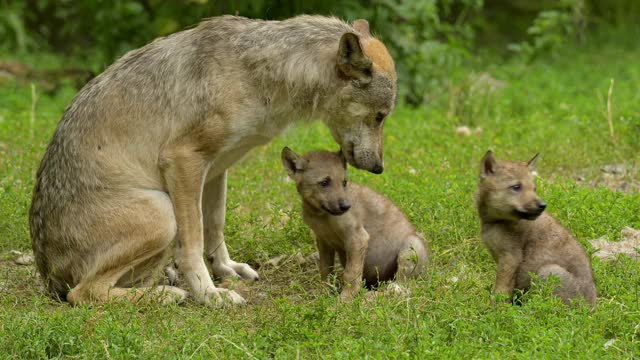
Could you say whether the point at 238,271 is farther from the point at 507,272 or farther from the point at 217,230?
the point at 507,272

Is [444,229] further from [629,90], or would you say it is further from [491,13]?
[491,13]

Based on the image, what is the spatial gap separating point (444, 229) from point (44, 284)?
3.03 m

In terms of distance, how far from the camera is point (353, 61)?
24.1ft

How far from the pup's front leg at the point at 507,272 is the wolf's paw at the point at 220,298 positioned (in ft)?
5.82

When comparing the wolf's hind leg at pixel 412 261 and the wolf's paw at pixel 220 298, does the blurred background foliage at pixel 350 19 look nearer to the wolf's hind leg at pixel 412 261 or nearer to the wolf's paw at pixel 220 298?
the wolf's hind leg at pixel 412 261

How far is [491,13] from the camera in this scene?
736 inches

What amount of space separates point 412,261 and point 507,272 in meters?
0.76

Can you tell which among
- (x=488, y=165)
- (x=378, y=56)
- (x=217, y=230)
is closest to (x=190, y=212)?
(x=217, y=230)

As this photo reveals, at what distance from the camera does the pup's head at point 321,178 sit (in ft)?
23.9

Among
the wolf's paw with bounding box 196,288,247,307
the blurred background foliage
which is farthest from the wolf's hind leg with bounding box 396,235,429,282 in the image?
the blurred background foliage

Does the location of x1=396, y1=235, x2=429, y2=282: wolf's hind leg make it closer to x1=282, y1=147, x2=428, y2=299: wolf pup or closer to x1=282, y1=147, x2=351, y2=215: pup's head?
x1=282, y1=147, x2=428, y2=299: wolf pup

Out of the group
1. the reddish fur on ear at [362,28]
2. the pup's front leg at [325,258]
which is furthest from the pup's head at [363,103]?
the pup's front leg at [325,258]

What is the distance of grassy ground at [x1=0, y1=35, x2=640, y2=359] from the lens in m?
5.98

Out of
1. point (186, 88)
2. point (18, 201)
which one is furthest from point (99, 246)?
point (18, 201)
